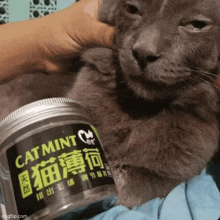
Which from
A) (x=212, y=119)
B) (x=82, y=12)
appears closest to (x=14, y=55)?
(x=82, y=12)

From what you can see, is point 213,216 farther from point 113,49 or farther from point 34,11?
point 34,11

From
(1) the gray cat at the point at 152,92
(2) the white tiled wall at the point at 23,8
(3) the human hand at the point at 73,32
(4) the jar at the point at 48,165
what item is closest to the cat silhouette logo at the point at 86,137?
(4) the jar at the point at 48,165

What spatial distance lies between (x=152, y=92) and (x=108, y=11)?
324 mm

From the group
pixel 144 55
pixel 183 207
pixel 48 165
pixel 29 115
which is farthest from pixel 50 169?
pixel 183 207

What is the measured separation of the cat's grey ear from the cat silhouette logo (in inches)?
16.6

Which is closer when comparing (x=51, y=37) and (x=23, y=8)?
(x=51, y=37)

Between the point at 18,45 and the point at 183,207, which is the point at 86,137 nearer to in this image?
the point at 183,207

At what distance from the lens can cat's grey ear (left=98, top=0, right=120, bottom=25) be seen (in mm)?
770

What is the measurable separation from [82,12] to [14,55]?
0.96ft

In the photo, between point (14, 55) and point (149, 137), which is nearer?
point (149, 137)

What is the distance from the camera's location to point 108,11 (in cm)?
79

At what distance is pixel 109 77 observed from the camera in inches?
30.8

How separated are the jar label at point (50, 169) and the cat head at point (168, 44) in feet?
0.78

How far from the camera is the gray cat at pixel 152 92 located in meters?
0.59
